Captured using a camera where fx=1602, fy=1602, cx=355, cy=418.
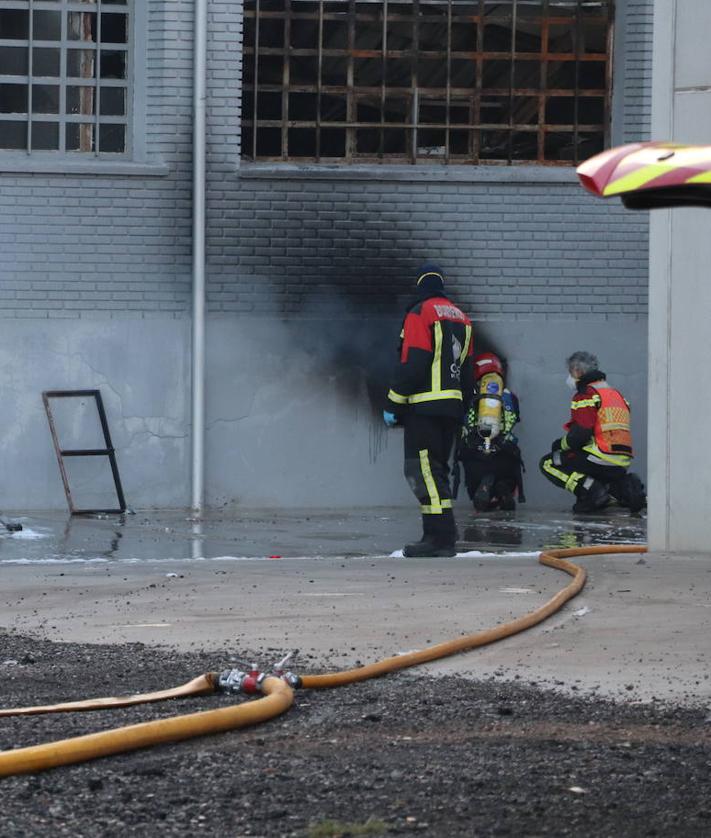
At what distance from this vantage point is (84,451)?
13773mm

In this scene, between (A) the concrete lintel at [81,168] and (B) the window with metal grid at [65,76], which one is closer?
(A) the concrete lintel at [81,168]

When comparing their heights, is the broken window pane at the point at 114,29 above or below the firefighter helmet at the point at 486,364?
above

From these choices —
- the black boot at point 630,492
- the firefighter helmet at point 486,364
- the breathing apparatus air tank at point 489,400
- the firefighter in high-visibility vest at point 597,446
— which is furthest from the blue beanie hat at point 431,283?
the black boot at point 630,492

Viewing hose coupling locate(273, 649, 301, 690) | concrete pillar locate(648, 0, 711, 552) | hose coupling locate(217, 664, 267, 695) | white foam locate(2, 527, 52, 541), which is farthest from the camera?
white foam locate(2, 527, 52, 541)

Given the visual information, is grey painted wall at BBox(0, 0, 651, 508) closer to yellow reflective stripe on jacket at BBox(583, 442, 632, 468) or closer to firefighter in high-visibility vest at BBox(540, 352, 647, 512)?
firefighter in high-visibility vest at BBox(540, 352, 647, 512)

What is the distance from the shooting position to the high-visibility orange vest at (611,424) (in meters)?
13.7

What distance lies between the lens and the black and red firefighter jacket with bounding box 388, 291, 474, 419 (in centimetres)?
1013

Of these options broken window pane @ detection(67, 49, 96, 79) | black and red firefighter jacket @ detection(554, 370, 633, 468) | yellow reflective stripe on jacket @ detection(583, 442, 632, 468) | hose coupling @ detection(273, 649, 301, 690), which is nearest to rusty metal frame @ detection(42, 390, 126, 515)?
broken window pane @ detection(67, 49, 96, 79)

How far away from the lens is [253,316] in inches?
560

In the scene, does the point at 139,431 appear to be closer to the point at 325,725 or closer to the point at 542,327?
the point at 542,327

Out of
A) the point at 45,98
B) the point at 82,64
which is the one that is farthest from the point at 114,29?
the point at 45,98

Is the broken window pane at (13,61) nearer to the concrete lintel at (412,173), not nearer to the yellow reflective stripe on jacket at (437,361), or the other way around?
the concrete lintel at (412,173)

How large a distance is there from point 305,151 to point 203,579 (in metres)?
6.62

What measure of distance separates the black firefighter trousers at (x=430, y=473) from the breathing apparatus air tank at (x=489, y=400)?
3682 mm
